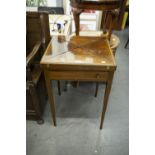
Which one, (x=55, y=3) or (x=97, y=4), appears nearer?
(x=97, y=4)

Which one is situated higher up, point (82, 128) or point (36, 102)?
point (36, 102)

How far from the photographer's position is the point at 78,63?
98 cm

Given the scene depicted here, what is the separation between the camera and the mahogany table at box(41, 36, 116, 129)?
986 mm

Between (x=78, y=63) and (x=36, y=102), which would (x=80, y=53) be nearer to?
(x=78, y=63)

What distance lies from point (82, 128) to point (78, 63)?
0.71m

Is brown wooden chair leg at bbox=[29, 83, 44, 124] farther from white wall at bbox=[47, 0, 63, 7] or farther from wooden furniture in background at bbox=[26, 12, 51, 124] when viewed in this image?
white wall at bbox=[47, 0, 63, 7]

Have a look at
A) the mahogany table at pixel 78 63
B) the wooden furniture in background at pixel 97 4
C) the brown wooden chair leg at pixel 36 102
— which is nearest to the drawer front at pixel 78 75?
the mahogany table at pixel 78 63

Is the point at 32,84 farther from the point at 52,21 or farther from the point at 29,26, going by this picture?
the point at 52,21

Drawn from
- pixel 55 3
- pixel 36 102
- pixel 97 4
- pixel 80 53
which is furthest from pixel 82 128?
pixel 55 3

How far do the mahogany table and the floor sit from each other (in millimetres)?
427

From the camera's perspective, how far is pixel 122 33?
3.44m

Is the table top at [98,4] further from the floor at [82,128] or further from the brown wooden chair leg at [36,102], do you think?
the floor at [82,128]
